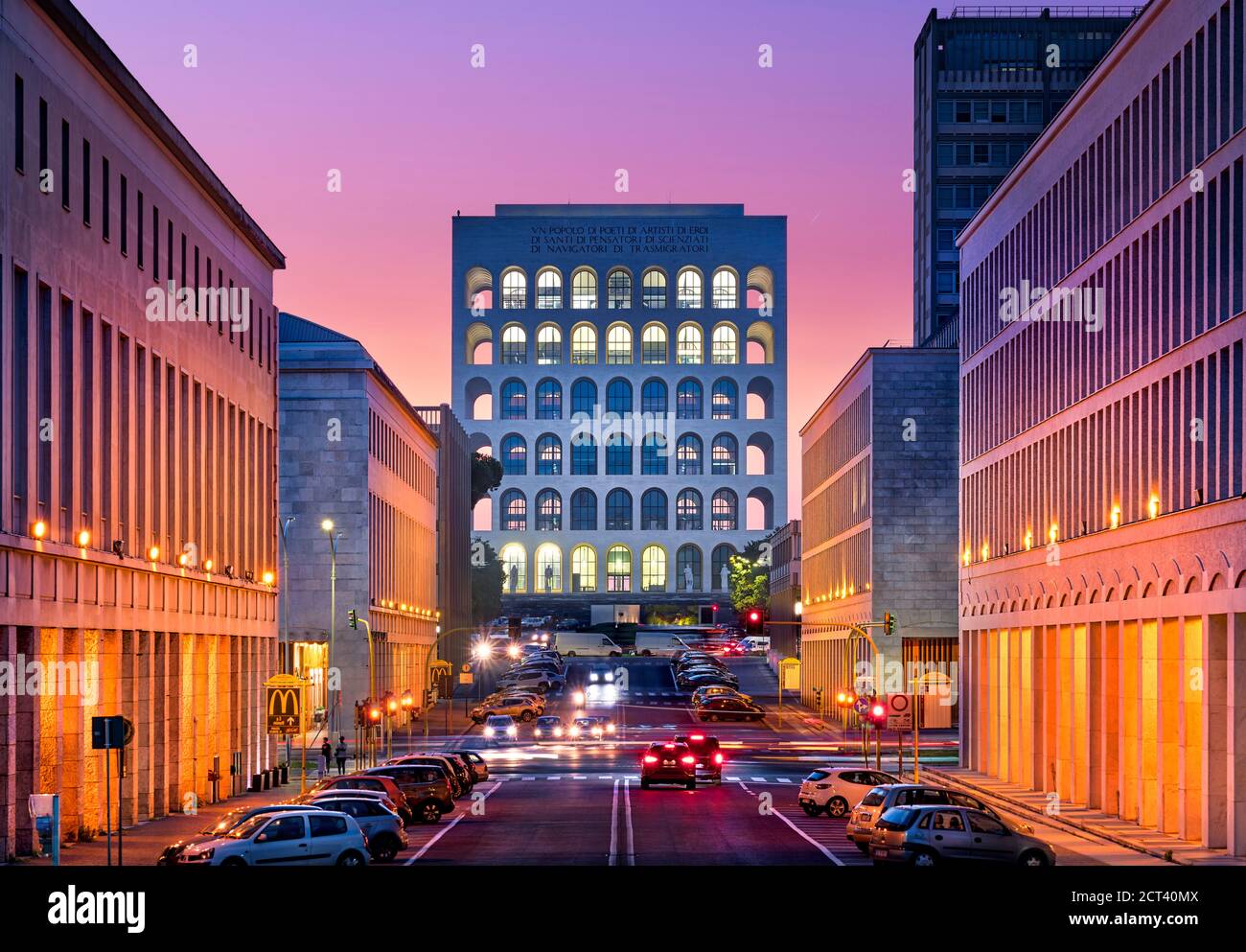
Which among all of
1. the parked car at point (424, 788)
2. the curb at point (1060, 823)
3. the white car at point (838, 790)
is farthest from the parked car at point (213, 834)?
the white car at point (838, 790)

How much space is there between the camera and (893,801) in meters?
41.4

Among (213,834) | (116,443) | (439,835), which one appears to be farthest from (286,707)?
(213,834)

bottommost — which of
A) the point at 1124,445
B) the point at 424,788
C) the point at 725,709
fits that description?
the point at 725,709

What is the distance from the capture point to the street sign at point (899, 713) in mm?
58781

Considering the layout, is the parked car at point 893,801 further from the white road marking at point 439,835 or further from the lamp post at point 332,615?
the lamp post at point 332,615

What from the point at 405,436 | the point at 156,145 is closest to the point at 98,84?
the point at 156,145

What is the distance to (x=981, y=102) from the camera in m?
158

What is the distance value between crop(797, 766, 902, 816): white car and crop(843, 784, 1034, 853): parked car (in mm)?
9486

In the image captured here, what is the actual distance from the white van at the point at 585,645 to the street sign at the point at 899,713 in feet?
432

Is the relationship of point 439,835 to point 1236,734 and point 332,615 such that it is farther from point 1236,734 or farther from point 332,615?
point 332,615

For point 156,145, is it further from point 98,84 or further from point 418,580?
point 418,580

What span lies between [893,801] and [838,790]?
1288cm

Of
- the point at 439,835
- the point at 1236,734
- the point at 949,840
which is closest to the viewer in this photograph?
the point at 949,840

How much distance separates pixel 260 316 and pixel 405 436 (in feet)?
166
